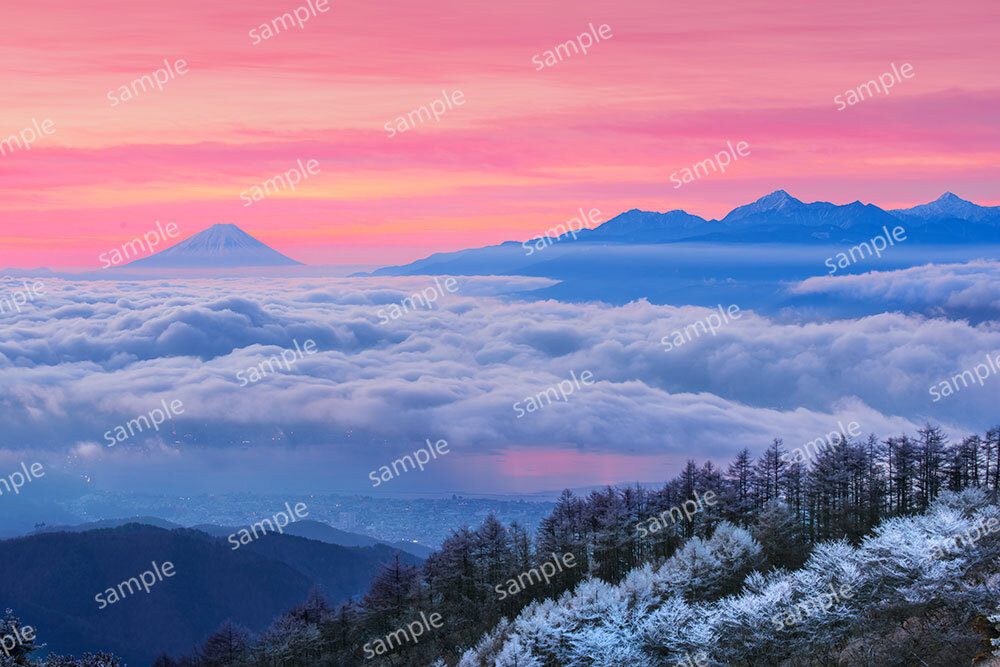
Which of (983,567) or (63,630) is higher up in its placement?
(63,630)

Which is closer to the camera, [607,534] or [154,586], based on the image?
[607,534]

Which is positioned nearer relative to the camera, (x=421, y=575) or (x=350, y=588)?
(x=421, y=575)

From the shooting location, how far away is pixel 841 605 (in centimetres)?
4303

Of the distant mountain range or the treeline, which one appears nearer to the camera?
the treeline

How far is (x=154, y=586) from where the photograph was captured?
178125mm

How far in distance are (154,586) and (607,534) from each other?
139 metres

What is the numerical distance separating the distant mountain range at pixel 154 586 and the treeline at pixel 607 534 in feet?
280

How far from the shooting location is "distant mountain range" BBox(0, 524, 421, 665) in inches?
6752

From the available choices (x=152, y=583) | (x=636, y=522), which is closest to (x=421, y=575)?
(x=636, y=522)

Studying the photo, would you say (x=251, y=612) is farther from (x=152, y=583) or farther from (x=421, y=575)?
(x=421, y=575)

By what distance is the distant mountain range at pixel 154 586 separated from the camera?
171500mm

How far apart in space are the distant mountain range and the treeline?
280ft

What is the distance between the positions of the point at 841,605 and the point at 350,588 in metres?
163

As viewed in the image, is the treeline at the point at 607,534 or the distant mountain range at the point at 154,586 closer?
the treeline at the point at 607,534
